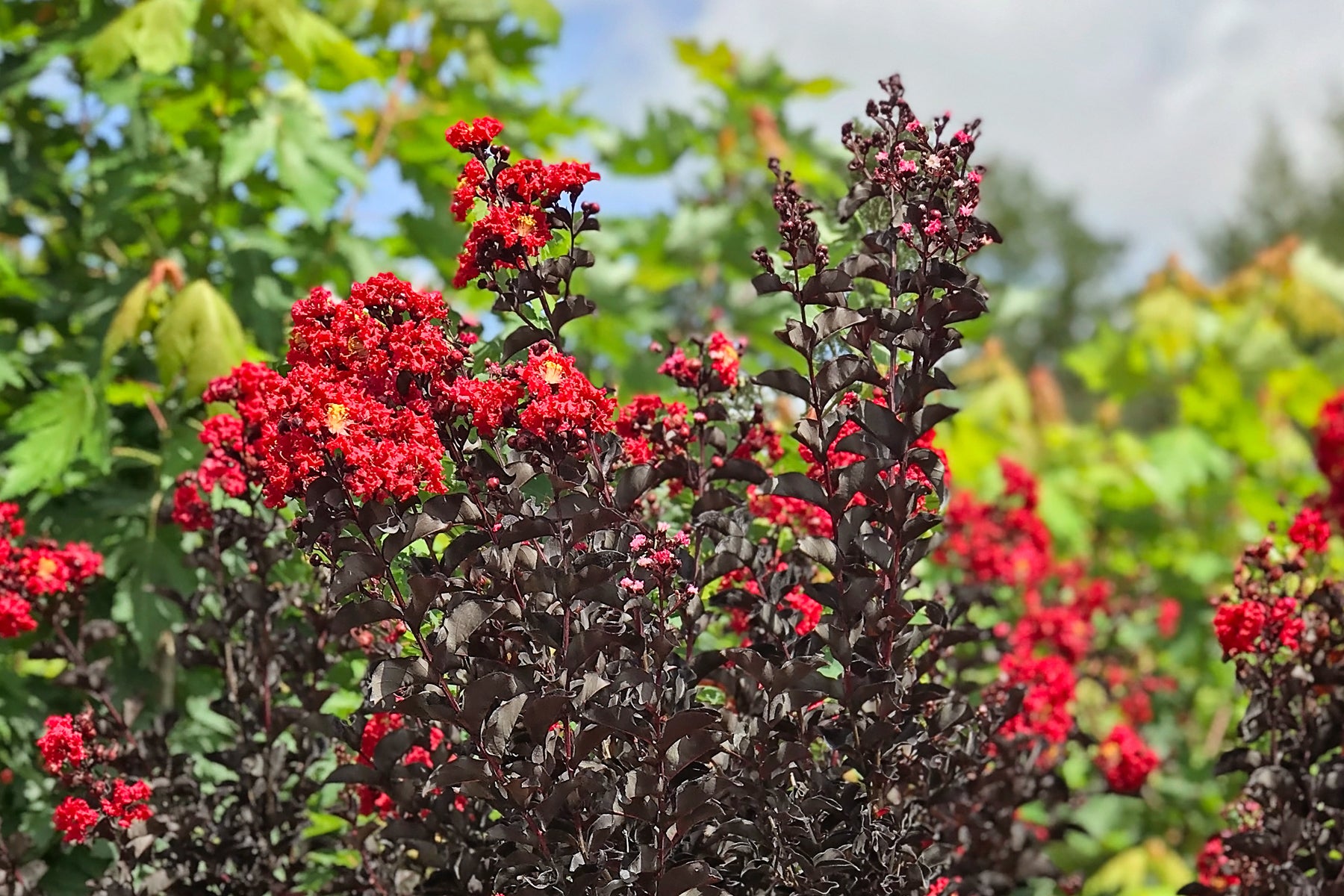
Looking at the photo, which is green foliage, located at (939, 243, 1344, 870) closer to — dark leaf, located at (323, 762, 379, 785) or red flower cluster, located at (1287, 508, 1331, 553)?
red flower cluster, located at (1287, 508, 1331, 553)

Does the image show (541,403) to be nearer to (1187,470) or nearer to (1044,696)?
(1044,696)

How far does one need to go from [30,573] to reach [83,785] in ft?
1.40

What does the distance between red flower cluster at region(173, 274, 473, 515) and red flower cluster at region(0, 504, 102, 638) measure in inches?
30.4

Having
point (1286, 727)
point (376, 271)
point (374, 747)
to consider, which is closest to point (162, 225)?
point (376, 271)

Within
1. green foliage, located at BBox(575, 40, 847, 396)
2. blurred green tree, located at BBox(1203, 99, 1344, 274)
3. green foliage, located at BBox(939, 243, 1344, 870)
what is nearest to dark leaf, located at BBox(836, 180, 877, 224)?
green foliage, located at BBox(575, 40, 847, 396)

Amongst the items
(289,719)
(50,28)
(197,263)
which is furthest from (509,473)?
(50,28)

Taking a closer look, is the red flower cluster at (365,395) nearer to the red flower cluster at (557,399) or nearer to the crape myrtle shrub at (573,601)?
the crape myrtle shrub at (573,601)

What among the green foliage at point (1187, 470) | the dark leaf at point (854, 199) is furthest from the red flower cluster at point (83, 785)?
the green foliage at point (1187, 470)

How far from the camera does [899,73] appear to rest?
1826 millimetres

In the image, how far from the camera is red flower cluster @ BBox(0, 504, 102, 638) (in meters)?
2.06

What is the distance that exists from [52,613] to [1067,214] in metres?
52.9

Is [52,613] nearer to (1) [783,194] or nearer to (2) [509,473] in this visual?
(2) [509,473]

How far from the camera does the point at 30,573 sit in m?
2.10

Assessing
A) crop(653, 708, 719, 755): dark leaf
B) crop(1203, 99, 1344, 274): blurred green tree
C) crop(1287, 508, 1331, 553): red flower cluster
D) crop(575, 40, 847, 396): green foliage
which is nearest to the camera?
crop(653, 708, 719, 755): dark leaf
